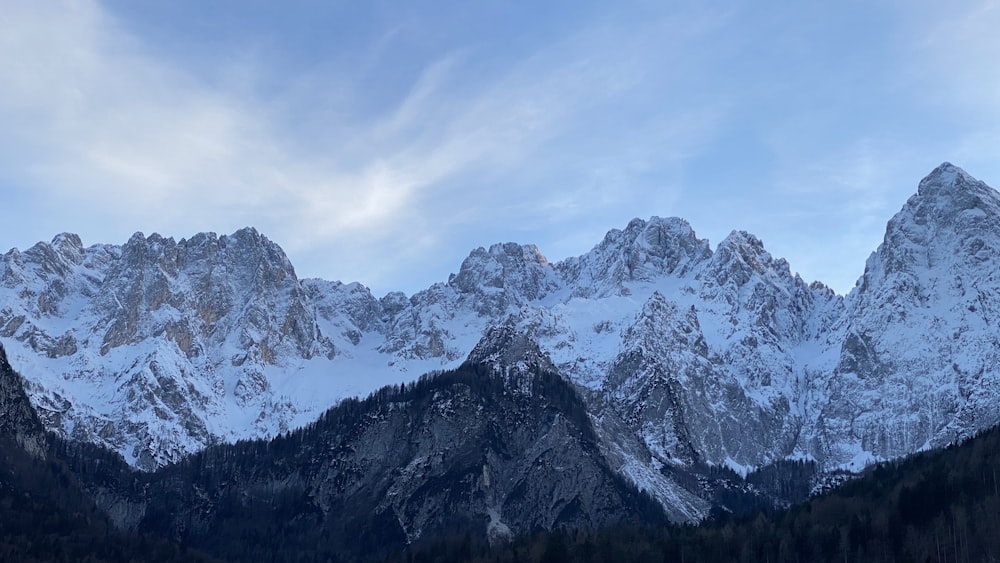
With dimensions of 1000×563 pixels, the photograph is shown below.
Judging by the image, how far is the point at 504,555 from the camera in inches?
7825

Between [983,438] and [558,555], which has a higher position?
[983,438]

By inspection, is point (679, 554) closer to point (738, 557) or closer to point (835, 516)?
point (738, 557)

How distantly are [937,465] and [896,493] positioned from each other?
1129 cm

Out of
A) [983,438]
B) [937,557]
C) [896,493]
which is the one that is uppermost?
[983,438]

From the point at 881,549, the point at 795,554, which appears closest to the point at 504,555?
the point at 795,554

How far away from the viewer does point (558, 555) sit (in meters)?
190

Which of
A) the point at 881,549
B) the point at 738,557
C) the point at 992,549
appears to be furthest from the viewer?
the point at 738,557

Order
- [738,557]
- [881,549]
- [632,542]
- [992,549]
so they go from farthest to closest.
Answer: [632,542]
[738,557]
[881,549]
[992,549]

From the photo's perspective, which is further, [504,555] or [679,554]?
[504,555]

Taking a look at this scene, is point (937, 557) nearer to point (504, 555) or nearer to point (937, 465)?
point (937, 465)

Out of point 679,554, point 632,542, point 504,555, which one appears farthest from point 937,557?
point 504,555

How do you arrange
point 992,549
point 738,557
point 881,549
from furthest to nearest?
1. point 738,557
2. point 881,549
3. point 992,549

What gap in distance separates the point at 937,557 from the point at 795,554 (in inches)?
923

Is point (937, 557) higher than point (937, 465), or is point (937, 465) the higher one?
point (937, 465)
